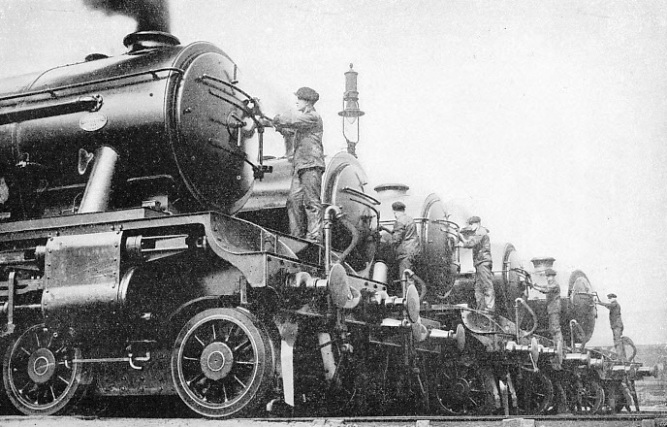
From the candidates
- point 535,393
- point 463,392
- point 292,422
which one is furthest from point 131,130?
point 535,393

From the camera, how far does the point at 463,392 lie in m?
11.4

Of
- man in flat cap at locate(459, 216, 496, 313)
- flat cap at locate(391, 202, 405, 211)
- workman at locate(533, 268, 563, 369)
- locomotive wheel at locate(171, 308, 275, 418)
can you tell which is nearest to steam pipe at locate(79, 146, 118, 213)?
locomotive wheel at locate(171, 308, 275, 418)

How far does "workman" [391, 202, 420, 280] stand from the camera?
1044cm

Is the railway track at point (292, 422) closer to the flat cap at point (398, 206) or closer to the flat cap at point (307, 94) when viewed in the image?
the flat cap at point (307, 94)

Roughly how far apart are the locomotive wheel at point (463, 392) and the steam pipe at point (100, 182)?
6.32 m

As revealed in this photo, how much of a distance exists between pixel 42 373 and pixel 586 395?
39.7ft

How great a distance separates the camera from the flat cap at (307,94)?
8.23 metres

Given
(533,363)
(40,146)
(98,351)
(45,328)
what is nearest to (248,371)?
(98,351)

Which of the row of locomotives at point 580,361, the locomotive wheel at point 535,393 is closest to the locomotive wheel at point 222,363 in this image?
the locomotive wheel at point 535,393

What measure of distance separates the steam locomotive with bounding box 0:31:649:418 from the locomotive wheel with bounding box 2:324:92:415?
0.01 m

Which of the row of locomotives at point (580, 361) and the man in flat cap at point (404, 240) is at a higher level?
the man in flat cap at point (404, 240)

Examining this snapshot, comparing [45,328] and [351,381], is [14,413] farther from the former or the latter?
[351,381]

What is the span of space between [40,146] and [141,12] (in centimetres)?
164

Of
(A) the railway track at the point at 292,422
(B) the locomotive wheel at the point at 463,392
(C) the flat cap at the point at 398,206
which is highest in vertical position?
(C) the flat cap at the point at 398,206
